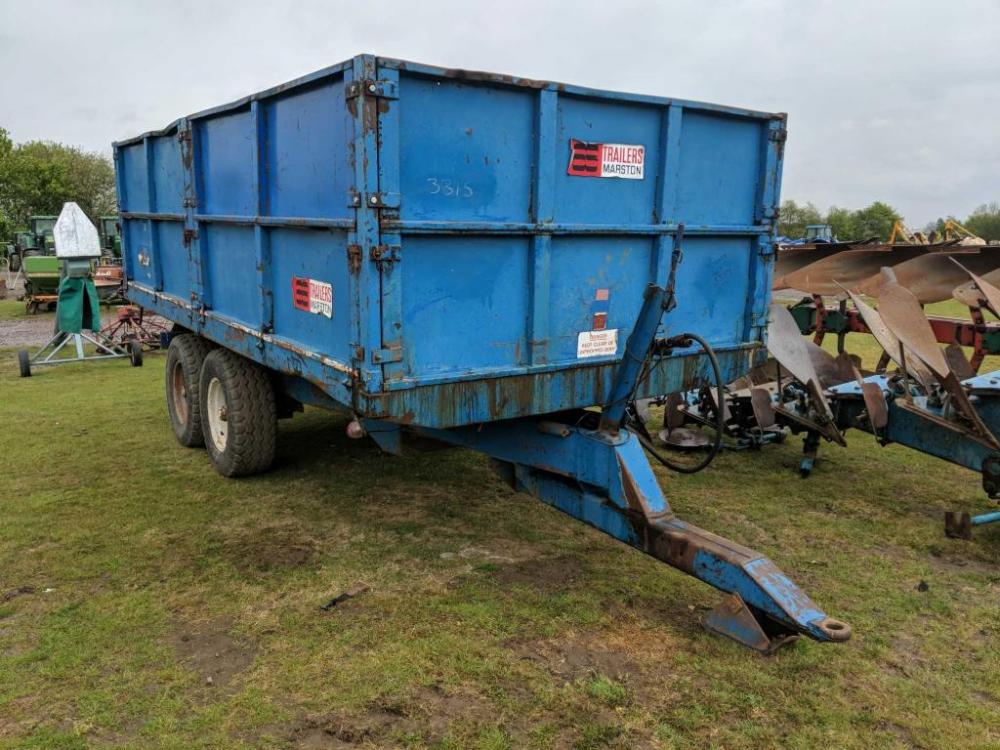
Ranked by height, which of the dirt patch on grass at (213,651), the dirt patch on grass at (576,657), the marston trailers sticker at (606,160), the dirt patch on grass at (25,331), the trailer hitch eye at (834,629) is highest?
the marston trailers sticker at (606,160)

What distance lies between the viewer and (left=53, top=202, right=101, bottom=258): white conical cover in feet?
31.8

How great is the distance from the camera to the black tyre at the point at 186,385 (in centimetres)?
606

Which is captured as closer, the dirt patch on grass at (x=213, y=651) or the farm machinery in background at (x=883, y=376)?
the dirt patch on grass at (x=213, y=651)

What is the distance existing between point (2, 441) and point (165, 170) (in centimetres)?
265

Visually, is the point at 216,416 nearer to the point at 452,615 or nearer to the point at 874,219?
the point at 452,615

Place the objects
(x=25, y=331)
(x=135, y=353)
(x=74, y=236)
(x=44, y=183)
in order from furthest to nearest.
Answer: (x=44, y=183) → (x=25, y=331) → (x=135, y=353) → (x=74, y=236)

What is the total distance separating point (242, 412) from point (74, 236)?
619 centimetres

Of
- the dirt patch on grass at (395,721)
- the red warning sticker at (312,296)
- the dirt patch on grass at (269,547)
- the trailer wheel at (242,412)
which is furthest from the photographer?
the trailer wheel at (242,412)

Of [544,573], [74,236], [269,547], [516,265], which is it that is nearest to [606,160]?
[516,265]

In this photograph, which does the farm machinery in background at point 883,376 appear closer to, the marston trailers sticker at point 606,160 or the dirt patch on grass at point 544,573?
the dirt patch on grass at point 544,573

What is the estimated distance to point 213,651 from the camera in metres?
3.31

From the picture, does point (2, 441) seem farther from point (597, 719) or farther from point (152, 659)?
point (597, 719)

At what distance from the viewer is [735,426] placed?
6.31 m

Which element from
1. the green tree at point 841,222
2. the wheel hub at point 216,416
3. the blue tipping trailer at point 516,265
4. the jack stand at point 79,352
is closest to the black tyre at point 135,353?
the jack stand at point 79,352
